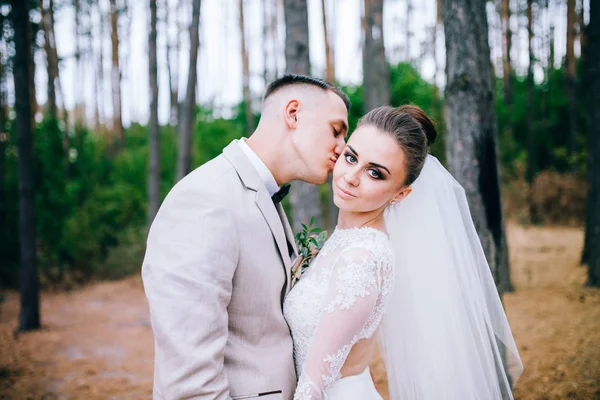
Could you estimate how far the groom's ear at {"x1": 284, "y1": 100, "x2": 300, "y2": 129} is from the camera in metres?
2.14

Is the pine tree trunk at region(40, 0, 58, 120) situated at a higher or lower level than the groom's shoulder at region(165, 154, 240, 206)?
higher

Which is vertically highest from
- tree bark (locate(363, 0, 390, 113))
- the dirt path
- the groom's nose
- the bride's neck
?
tree bark (locate(363, 0, 390, 113))

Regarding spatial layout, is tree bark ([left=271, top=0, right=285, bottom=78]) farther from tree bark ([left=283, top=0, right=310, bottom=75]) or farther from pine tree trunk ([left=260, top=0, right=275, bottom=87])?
tree bark ([left=283, top=0, right=310, bottom=75])

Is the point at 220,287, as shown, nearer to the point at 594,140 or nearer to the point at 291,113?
the point at 291,113

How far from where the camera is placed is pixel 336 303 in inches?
73.6

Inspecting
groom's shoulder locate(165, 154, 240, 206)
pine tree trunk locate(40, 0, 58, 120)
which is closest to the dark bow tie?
groom's shoulder locate(165, 154, 240, 206)

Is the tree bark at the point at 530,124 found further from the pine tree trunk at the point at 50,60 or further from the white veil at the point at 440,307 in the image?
the pine tree trunk at the point at 50,60

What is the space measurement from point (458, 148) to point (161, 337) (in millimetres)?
2497

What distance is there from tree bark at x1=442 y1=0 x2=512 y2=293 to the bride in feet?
2.73

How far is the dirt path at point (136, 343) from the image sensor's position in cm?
451

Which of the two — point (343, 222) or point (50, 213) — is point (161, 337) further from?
point (50, 213)

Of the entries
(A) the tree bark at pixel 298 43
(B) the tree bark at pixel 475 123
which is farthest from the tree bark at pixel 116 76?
(B) the tree bark at pixel 475 123

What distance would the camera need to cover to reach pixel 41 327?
738cm

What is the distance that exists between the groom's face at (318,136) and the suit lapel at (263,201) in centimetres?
27
